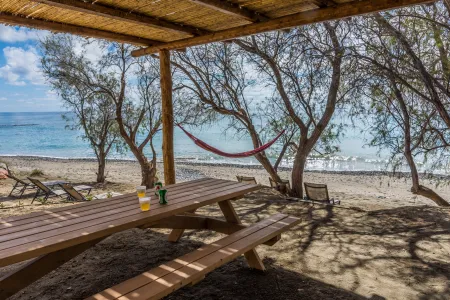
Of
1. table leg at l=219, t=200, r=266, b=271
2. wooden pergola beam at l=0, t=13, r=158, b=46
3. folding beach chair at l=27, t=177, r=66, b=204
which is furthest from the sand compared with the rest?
folding beach chair at l=27, t=177, r=66, b=204

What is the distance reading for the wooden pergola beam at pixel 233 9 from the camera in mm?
2379

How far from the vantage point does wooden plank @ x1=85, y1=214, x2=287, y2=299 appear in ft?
4.39

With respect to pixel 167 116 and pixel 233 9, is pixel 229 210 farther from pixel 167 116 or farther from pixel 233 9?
pixel 167 116

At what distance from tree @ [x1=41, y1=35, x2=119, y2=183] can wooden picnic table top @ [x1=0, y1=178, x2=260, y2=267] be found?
6716 millimetres

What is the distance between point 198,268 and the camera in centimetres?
156

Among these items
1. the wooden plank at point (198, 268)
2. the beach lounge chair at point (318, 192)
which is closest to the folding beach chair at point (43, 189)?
the beach lounge chair at point (318, 192)

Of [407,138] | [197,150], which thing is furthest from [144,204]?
[197,150]

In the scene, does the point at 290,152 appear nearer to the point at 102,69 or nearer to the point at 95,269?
the point at 102,69

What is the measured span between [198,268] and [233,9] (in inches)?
78.0

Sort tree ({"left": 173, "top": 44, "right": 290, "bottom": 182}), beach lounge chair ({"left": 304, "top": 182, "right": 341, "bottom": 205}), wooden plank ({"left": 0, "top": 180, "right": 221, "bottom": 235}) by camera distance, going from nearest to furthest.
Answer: wooden plank ({"left": 0, "top": 180, "right": 221, "bottom": 235}) < beach lounge chair ({"left": 304, "top": 182, "right": 341, "bottom": 205}) < tree ({"left": 173, "top": 44, "right": 290, "bottom": 182})

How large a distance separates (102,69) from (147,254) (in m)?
6.81

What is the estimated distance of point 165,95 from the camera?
155 inches

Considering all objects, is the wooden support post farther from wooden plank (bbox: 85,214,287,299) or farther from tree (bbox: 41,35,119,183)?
tree (bbox: 41,35,119,183)

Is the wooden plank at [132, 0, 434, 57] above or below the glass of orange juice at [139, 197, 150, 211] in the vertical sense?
above
